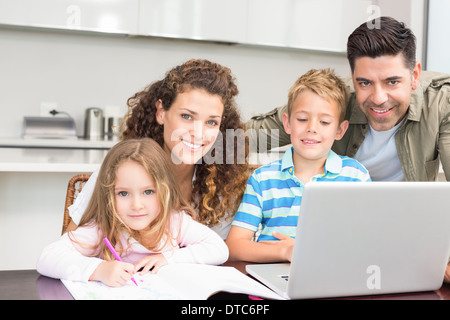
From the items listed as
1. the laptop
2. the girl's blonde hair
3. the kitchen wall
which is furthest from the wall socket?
the laptop

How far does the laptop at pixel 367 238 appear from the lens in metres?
0.76

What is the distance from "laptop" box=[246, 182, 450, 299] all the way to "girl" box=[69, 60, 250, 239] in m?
0.57

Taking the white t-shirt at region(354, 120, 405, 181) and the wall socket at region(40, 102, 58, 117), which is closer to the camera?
the white t-shirt at region(354, 120, 405, 181)

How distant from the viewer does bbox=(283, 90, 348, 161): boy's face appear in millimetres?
1335

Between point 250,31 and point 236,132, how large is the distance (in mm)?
1938

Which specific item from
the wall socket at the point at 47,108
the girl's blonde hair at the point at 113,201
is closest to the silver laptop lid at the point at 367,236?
the girl's blonde hair at the point at 113,201

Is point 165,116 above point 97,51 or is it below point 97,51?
below

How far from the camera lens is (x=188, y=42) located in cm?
353

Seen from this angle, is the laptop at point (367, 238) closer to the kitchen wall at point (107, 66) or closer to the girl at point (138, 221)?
the girl at point (138, 221)

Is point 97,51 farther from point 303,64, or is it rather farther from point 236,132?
point 236,132

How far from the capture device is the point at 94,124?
128 inches

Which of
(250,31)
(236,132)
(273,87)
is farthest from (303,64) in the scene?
(236,132)

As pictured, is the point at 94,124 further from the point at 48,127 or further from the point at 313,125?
the point at 313,125

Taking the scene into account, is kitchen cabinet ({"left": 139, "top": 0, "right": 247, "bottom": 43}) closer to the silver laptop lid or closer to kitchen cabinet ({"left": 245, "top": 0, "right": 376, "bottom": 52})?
kitchen cabinet ({"left": 245, "top": 0, "right": 376, "bottom": 52})
